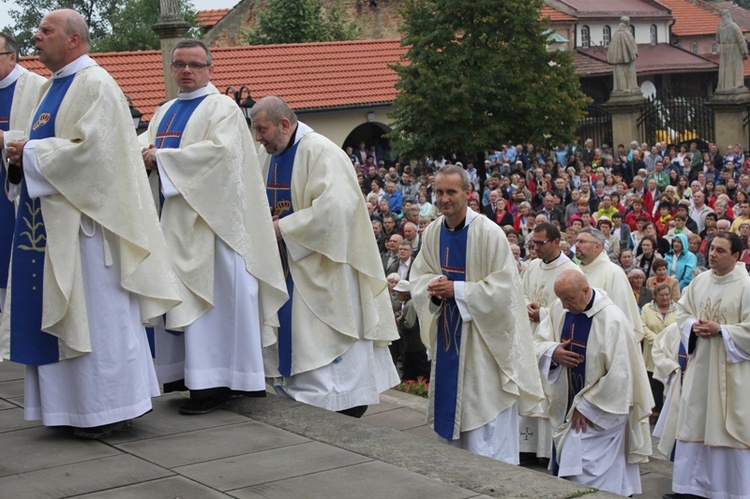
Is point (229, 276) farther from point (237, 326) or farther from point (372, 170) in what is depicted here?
point (372, 170)

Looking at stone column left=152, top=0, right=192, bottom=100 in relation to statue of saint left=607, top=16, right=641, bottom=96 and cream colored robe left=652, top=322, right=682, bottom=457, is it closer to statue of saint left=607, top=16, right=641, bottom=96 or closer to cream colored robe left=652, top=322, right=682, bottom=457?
cream colored robe left=652, top=322, right=682, bottom=457

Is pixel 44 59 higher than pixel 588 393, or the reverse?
pixel 44 59

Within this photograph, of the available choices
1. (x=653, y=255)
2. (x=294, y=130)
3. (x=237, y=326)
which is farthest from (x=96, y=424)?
(x=653, y=255)

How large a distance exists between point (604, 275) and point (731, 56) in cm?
1636

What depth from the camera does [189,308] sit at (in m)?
5.71

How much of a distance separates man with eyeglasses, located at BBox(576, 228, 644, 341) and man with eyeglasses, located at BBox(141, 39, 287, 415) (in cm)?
343

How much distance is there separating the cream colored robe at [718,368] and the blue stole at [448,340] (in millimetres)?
2116

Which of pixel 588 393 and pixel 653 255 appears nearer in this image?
pixel 588 393

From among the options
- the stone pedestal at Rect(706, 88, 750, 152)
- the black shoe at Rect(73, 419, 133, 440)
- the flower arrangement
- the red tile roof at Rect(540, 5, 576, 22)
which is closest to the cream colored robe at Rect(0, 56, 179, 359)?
the black shoe at Rect(73, 419, 133, 440)

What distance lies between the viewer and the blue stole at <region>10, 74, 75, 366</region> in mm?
5098

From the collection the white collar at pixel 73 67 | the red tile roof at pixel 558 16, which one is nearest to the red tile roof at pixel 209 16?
the red tile roof at pixel 558 16

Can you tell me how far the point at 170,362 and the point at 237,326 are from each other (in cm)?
49

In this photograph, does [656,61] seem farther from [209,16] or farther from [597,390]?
[597,390]

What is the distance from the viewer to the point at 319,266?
21.5 feet
